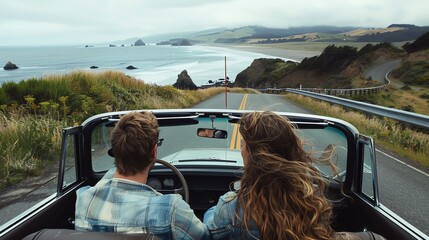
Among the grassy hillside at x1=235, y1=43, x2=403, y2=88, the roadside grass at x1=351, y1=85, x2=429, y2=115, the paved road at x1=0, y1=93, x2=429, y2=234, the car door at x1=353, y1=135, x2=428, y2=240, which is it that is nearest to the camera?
the car door at x1=353, y1=135, x2=428, y2=240

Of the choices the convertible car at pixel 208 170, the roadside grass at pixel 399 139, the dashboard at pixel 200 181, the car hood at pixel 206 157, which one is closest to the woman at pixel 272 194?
the convertible car at pixel 208 170

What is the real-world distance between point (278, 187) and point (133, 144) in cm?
78

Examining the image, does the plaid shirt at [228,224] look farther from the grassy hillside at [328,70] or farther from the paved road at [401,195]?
the grassy hillside at [328,70]

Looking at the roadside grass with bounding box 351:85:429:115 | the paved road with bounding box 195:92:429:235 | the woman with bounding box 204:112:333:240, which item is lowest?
the roadside grass with bounding box 351:85:429:115

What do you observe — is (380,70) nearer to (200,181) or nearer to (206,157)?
(206,157)

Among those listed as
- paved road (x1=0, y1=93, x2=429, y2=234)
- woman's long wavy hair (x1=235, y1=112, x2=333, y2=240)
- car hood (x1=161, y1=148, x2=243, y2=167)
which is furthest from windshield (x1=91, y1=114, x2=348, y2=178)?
paved road (x1=0, y1=93, x2=429, y2=234)

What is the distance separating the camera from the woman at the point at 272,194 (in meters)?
1.90

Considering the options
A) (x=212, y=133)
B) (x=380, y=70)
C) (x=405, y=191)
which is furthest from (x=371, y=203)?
(x=380, y=70)

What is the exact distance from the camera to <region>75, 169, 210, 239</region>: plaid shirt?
2.02 meters

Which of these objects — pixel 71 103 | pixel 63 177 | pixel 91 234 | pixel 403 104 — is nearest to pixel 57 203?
pixel 63 177

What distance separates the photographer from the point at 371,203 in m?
2.97

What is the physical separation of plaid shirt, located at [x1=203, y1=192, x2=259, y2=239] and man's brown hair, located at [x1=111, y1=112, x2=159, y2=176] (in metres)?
0.46

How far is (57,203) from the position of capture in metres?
3.06

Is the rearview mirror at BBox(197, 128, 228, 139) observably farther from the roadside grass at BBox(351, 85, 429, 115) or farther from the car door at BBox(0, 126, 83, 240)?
the roadside grass at BBox(351, 85, 429, 115)
